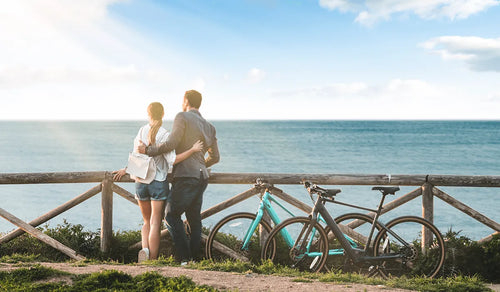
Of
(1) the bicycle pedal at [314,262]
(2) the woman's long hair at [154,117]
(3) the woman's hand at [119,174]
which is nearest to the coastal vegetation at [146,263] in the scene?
(1) the bicycle pedal at [314,262]

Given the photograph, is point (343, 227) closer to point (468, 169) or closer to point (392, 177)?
point (392, 177)

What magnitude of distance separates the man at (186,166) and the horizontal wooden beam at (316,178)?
56 centimetres

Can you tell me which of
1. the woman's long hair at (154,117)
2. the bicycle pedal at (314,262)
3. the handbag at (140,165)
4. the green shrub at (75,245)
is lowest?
the green shrub at (75,245)

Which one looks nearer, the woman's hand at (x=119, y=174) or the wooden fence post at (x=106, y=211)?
the woman's hand at (x=119, y=174)

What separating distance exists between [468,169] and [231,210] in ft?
105

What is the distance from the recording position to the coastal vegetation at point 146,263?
4.32 metres

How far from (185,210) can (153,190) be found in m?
0.46

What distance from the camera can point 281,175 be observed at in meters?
6.18

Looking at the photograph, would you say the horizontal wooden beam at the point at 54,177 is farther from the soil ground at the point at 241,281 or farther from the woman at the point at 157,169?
the soil ground at the point at 241,281

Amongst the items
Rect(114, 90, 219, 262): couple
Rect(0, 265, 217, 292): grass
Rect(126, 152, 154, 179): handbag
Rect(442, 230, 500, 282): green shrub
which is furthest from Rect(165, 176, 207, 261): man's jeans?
Rect(442, 230, 500, 282): green shrub

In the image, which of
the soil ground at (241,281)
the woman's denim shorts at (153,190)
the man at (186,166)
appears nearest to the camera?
the soil ground at (241,281)

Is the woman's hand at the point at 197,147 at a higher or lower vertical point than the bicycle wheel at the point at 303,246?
higher

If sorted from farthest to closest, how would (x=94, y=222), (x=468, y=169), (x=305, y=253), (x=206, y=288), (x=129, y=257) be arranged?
1. (x=468, y=169)
2. (x=94, y=222)
3. (x=129, y=257)
4. (x=305, y=253)
5. (x=206, y=288)

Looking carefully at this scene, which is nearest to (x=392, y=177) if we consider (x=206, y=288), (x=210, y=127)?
(x=210, y=127)
